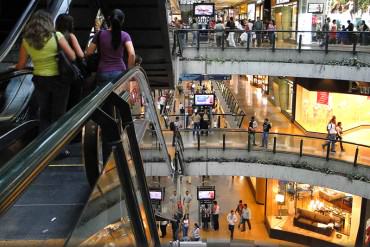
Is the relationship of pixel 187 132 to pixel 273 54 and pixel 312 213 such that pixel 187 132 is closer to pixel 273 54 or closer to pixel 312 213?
pixel 273 54

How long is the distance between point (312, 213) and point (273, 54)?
7.35 m

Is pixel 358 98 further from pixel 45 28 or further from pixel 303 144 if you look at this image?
pixel 45 28

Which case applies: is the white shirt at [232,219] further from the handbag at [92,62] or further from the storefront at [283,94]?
the handbag at [92,62]

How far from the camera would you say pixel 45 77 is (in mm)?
4020

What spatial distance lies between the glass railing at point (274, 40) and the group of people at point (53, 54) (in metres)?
11.1

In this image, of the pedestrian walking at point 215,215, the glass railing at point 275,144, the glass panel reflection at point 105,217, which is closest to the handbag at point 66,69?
the glass panel reflection at point 105,217

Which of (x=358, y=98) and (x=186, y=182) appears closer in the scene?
(x=358, y=98)

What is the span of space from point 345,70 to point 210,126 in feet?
18.7

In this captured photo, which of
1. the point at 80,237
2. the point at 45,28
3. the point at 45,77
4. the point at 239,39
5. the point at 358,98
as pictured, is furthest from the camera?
the point at 358,98

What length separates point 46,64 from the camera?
3988 mm

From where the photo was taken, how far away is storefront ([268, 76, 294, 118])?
971 inches

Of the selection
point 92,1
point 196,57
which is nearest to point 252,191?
point 196,57

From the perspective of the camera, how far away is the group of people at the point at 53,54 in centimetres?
382

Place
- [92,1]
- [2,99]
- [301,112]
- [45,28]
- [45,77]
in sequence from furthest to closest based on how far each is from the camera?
[301,112] < [92,1] < [2,99] < [45,77] < [45,28]
